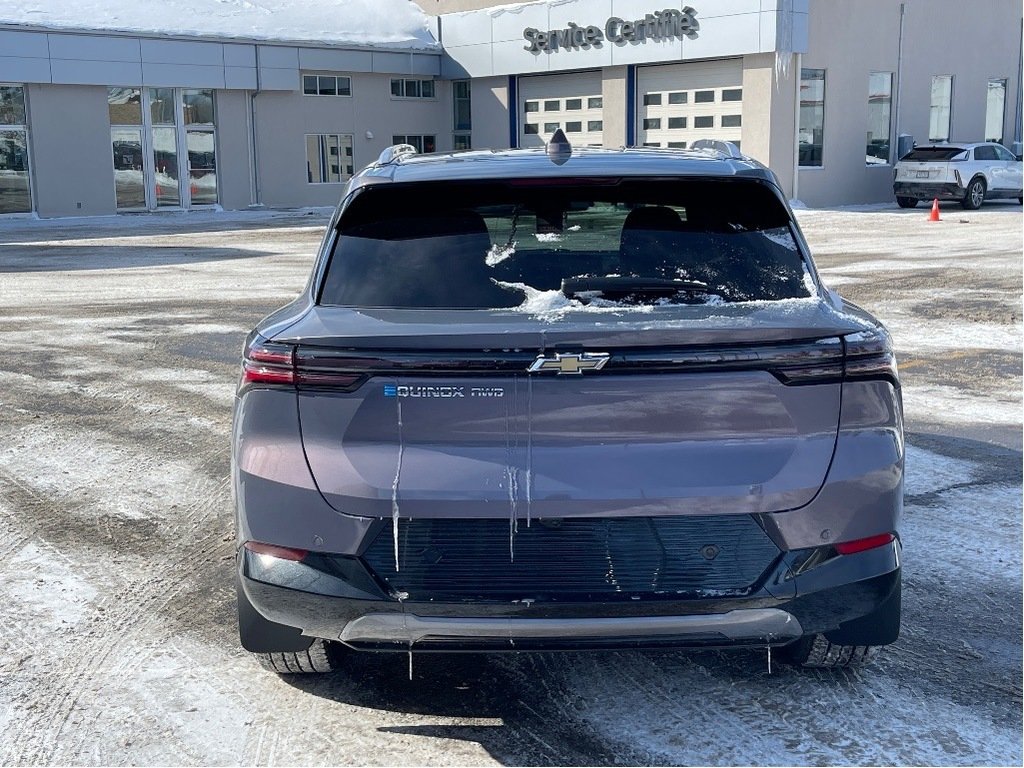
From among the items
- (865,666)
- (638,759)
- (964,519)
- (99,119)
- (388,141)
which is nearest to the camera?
(638,759)

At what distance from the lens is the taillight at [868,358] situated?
124 inches

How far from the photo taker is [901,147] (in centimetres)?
3291

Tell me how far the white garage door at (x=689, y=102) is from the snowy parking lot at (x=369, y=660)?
2317 centimetres

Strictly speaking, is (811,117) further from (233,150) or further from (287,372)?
(287,372)

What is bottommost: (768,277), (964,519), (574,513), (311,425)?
(964,519)

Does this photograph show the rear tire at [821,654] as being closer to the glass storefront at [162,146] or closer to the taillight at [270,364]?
the taillight at [270,364]

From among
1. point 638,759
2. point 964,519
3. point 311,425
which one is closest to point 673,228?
point 311,425

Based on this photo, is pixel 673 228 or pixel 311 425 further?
pixel 673 228

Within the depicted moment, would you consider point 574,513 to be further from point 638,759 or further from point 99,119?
point 99,119

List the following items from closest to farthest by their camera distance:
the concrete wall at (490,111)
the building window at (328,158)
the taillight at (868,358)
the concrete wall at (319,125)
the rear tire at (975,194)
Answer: the taillight at (868,358) < the rear tire at (975,194) < the concrete wall at (319,125) < the building window at (328,158) < the concrete wall at (490,111)

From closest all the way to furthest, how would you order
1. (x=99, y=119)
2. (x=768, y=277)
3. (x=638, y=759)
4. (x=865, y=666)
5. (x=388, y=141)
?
(x=638, y=759) < (x=768, y=277) < (x=865, y=666) < (x=99, y=119) < (x=388, y=141)

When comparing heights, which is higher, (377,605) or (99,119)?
(99,119)

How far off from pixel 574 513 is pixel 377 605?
0.59m

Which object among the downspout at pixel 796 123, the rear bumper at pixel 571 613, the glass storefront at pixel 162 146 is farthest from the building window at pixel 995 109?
the rear bumper at pixel 571 613
